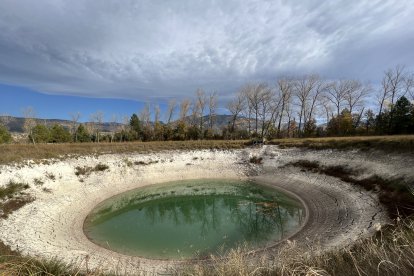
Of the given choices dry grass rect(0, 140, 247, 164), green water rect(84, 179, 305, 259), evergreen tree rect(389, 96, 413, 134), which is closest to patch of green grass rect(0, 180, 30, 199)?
dry grass rect(0, 140, 247, 164)

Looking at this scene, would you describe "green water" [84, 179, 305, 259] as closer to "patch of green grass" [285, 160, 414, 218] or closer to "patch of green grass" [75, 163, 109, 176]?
"patch of green grass" [75, 163, 109, 176]

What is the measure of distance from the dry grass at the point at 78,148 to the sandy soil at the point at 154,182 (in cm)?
102

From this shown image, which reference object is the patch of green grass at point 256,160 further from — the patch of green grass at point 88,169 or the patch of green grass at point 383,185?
the patch of green grass at point 88,169

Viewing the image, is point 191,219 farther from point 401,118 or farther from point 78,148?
point 401,118

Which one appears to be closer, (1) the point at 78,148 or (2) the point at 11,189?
(2) the point at 11,189

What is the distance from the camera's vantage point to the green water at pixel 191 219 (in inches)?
→ 622

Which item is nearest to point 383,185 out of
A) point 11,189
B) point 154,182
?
point 154,182

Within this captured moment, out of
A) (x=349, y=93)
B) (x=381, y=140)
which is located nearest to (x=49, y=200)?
(x=381, y=140)

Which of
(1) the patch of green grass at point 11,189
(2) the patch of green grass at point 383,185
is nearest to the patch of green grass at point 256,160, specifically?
(2) the patch of green grass at point 383,185

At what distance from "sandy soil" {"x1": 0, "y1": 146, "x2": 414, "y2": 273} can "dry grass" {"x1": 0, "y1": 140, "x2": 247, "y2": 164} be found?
3.35 feet

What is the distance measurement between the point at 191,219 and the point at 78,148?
1806 centimetres

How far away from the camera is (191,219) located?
21453 mm

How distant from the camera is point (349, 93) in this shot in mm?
50750

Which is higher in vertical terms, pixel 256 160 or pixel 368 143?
pixel 368 143
